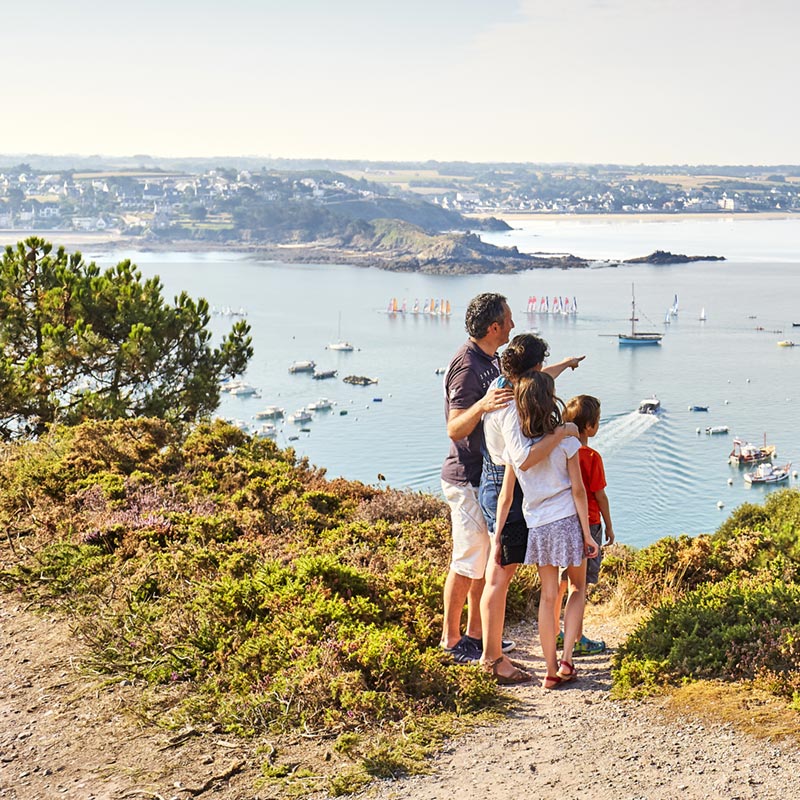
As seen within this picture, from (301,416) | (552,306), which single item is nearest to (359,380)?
(301,416)

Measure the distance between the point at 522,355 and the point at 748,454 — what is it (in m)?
47.8

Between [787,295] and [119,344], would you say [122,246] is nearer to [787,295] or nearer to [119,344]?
[787,295]

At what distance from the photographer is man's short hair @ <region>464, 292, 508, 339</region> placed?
13.5 feet

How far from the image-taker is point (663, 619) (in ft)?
14.0

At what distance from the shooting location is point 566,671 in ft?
13.4

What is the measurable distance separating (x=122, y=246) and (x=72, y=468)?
152470mm

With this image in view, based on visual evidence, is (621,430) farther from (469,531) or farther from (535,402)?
(535,402)

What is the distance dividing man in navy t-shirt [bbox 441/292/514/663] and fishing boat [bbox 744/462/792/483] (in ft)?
146

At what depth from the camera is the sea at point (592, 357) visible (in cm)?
4800

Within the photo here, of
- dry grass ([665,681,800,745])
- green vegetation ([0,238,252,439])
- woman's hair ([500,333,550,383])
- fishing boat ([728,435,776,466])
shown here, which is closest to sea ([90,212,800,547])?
fishing boat ([728,435,776,466])

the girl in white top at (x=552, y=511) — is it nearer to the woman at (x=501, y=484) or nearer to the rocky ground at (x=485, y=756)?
the woman at (x=501, y=484)

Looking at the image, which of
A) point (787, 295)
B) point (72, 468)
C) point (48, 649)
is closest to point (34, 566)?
point (48, 649)

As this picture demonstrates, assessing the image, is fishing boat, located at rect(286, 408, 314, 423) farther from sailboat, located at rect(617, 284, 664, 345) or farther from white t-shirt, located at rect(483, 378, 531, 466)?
white t-shirt, located at rect(483, 378, 531, 466)

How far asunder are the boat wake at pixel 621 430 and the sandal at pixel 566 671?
4714 cm
